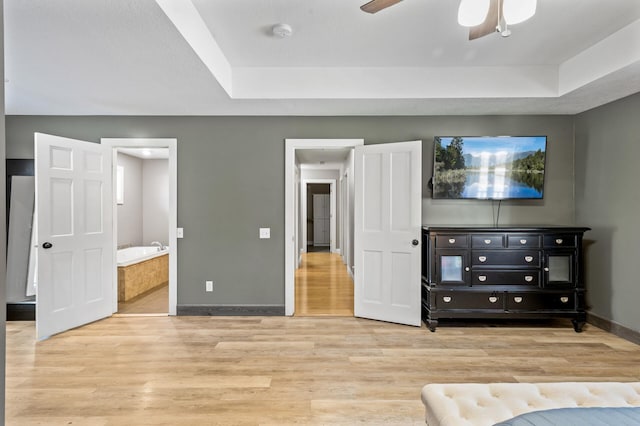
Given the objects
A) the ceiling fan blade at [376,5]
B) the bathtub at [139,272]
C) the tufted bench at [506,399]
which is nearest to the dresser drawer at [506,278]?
the tufted bench at [506,399]

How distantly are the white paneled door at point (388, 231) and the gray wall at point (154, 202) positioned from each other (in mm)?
4930

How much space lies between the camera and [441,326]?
3705 millimetres

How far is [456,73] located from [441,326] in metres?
2.62

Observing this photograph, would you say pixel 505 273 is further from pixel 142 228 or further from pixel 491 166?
pixel 142 228

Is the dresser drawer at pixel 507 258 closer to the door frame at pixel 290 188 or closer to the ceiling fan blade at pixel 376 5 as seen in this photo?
the door frame at pixel 290 188

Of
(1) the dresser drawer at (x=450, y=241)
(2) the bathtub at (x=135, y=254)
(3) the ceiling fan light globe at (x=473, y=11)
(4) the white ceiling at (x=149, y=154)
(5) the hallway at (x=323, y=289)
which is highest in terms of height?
(4) the white ceiling at (x=149, y=154)

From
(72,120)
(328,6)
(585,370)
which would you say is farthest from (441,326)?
(72,120)

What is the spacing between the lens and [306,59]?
328 centimetres

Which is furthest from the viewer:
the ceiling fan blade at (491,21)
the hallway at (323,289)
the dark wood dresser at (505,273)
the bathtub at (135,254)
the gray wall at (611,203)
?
the bathtub at (135,254)

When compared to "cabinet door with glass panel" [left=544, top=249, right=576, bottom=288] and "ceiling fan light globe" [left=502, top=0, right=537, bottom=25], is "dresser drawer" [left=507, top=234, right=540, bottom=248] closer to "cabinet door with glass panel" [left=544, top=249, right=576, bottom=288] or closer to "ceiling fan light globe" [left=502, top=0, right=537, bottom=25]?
"cabinet door with glass panel" [left=544, top=249, right=576, bottom=288]

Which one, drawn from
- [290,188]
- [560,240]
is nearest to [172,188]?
[290,188]

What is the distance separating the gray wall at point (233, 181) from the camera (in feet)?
13.4

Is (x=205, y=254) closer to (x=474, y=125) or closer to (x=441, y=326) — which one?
(x=441, y=326)

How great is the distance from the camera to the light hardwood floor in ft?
7.18
